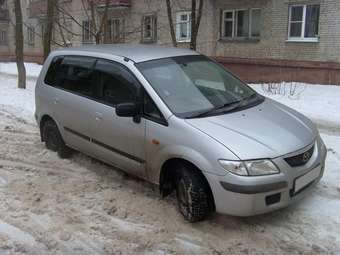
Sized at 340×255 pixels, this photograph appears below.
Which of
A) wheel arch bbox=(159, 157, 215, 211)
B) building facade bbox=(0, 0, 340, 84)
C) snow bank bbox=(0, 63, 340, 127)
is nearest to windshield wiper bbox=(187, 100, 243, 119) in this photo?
wheel arch bbox=(159, 157, 215, 211)

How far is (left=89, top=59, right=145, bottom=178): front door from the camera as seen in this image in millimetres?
4547

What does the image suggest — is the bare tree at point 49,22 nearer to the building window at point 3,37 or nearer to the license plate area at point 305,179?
the license plate area at point 305,179

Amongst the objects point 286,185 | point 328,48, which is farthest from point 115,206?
point 328,48

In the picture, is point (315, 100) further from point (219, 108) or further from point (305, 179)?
point (305, 179)

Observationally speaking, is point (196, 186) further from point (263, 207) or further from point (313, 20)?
point (313, 20)

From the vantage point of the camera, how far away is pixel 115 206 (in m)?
4.47

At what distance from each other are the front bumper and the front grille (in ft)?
0.12

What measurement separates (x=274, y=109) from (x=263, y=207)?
1.24 metres

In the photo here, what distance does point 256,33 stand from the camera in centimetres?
1620

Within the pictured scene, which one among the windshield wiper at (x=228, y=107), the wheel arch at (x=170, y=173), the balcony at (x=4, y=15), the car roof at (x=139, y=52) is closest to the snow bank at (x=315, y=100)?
the windshield wiper at (x=228, y=107)

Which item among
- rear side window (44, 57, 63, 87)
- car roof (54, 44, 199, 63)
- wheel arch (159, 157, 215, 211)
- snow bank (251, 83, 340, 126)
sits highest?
car roof (54, 44, 199, 63)

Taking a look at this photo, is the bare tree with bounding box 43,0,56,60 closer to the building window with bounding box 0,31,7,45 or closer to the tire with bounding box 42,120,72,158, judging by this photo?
the tire with bounding box 42,120,72,158

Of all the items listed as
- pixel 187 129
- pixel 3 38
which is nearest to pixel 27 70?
pixel 3 38

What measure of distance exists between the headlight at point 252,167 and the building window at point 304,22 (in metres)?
11.6
